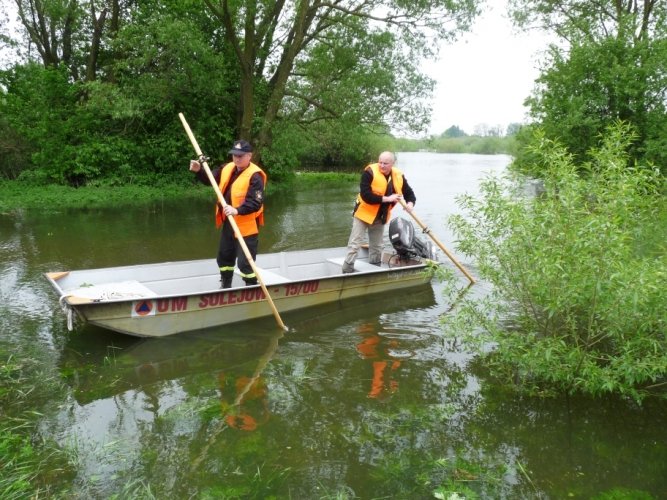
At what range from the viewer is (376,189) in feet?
25.0

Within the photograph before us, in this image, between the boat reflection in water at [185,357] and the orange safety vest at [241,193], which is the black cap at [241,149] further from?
the boat reflection in water at [185,357]

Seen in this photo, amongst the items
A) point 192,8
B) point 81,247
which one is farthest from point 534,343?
point 192,8

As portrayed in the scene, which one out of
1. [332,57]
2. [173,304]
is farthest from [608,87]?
[173,304]

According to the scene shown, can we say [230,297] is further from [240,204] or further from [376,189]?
[376,189]

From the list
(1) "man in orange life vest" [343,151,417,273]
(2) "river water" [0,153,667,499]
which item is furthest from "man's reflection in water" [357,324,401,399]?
(1) "man in orange life vest" [343,151,417,273]

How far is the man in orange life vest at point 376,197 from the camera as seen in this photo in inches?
297

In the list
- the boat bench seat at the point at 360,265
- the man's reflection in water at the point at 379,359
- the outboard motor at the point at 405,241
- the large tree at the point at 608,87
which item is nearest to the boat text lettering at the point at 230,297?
the man's reflection in water at the point at 379,359

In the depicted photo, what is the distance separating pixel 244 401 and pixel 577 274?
3.00 meters

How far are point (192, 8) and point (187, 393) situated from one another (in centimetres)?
1625

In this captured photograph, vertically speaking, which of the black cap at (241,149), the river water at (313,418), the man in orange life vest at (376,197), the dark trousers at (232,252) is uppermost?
the black cap at (241,149)

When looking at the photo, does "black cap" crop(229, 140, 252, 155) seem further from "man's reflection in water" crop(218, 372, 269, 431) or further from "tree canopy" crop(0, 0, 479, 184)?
"tree canopy" crop(0, 0, 479, 184)

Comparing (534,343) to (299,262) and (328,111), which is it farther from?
(328,111)

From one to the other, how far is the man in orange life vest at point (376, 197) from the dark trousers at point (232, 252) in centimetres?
171

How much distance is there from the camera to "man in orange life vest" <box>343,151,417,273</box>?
755 cm
